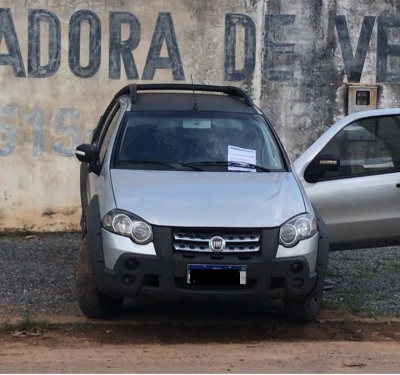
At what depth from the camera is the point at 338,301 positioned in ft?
29.0

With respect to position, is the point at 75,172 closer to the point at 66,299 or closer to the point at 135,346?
the point at 66,299

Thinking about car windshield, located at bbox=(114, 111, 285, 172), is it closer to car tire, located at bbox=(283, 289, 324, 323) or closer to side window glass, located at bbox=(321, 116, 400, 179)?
side window glass, located at bbox=(321, 116, 400, 179)

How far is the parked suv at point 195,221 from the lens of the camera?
6.96 meters

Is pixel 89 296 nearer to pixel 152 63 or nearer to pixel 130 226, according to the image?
pixel 130 226

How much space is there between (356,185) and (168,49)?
192 inches

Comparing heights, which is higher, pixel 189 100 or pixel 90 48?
pixel 90 48

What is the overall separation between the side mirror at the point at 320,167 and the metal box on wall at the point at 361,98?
445cm

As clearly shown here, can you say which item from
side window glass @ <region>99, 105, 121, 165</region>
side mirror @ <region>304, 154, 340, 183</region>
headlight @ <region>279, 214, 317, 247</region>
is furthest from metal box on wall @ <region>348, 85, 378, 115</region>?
headlight @ <region>279, 214, 317, 247</region>

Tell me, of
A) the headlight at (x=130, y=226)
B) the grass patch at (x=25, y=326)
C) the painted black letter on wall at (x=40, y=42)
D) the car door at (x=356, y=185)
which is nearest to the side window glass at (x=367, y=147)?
the car door at (x=356, y=185)

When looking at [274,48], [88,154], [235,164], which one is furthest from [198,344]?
[274,48]

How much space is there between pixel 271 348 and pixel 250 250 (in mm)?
809

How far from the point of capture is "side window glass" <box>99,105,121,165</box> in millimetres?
8422

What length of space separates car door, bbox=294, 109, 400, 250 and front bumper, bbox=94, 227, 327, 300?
1649 millimetres

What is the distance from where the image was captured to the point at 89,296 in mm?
7633
